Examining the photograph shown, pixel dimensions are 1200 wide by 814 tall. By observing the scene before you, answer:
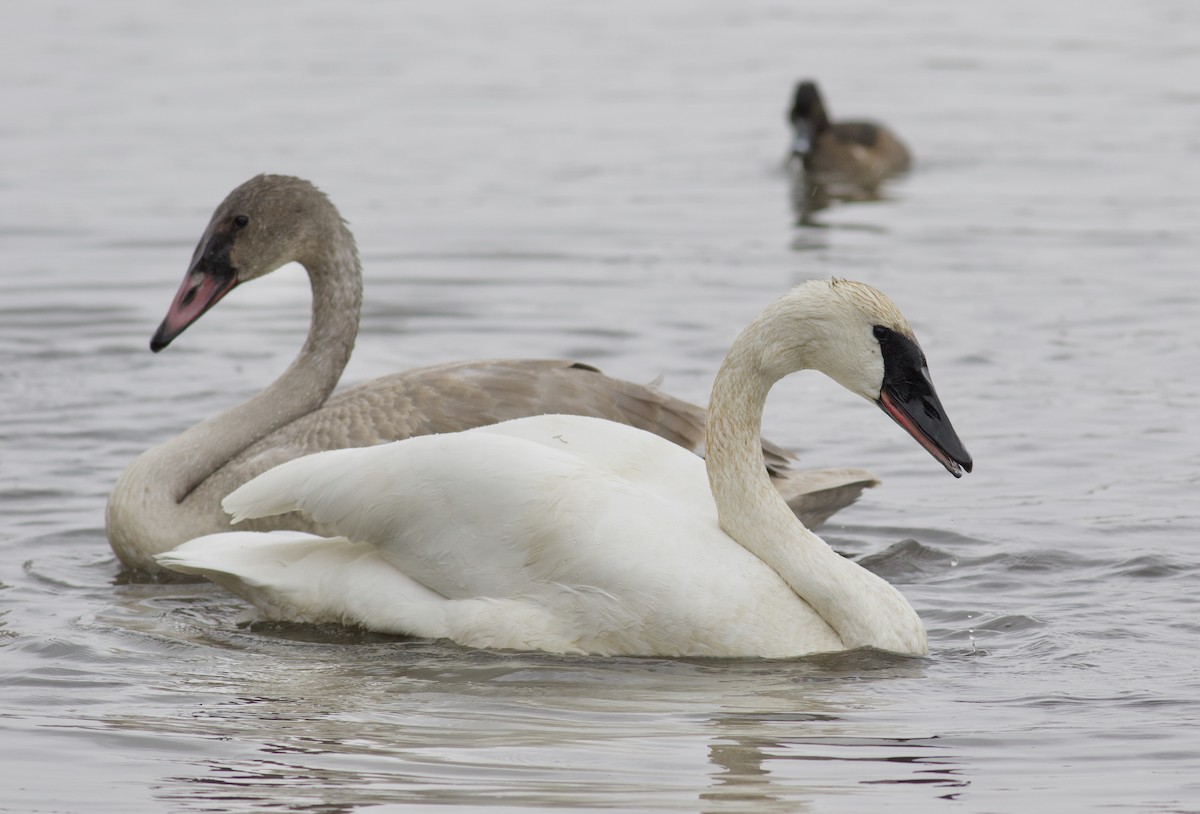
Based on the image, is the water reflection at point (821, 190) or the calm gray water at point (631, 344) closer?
the calm gray water at point (631, 344)

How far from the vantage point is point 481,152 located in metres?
17.3

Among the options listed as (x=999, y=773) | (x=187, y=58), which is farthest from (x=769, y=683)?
(x=187, y=58)

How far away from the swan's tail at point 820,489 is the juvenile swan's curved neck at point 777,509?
41.2 inches

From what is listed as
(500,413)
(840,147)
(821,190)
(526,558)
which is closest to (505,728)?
(526,558)

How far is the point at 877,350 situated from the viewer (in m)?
6.24

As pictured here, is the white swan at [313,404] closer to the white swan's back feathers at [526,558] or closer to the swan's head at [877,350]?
the white swan's back feathers at [526,558]

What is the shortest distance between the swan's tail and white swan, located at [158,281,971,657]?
3.26 ft

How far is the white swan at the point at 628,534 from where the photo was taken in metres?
6.21

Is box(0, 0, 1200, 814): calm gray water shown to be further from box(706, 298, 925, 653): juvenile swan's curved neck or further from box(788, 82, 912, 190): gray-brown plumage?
box(788, 82, 912, 190): gray-brown plumage

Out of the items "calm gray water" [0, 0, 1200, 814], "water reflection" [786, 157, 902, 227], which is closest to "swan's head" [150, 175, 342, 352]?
"calm gray water" [0, 0, 1200, 814]

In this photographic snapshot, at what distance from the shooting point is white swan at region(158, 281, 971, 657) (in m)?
6.21

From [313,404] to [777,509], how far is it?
2.61 metres

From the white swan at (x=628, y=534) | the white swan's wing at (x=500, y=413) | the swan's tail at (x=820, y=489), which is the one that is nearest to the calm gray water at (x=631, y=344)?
the white swan at (x=628, y=534)

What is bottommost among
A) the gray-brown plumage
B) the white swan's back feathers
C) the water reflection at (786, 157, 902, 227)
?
the white swan's back feathers
